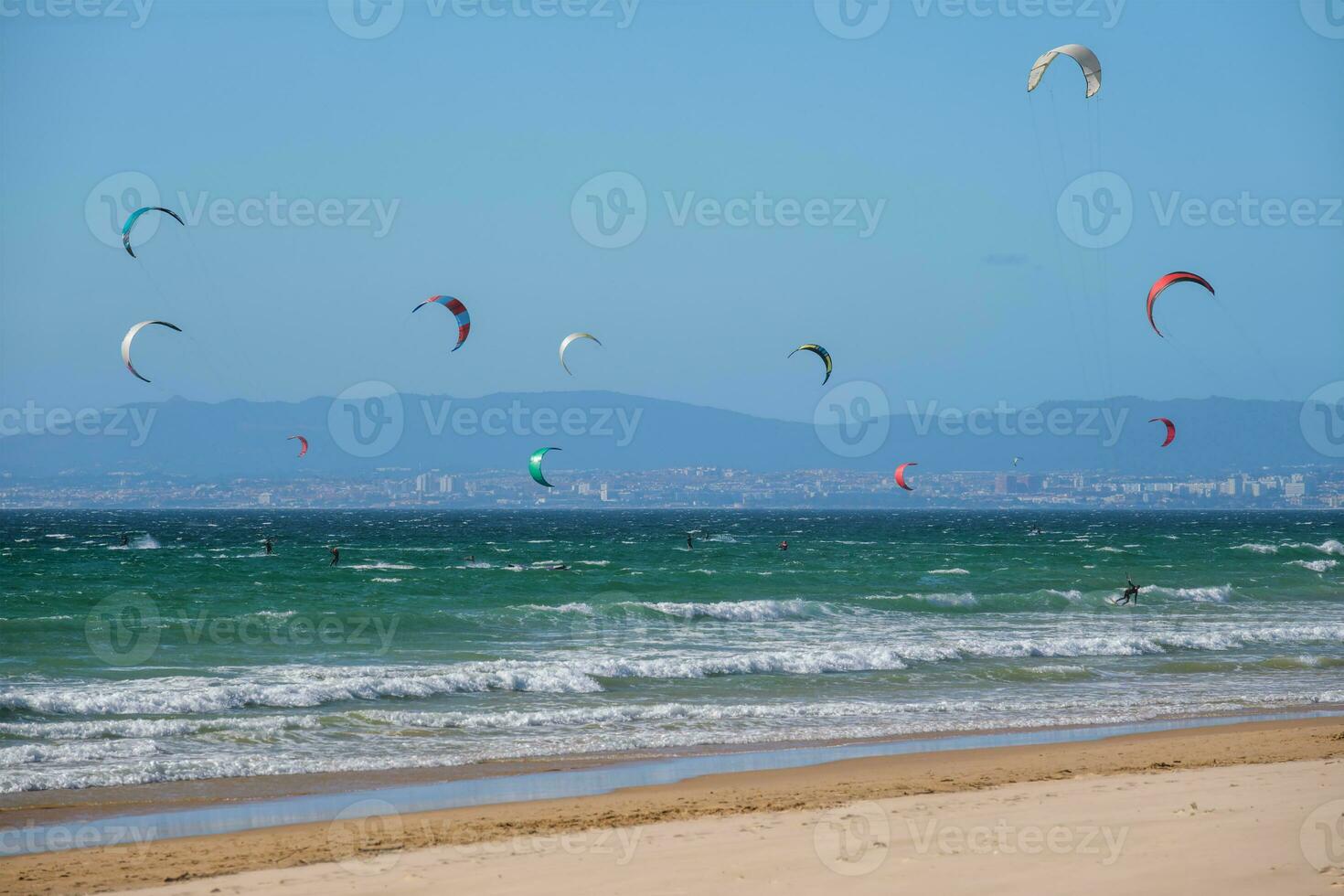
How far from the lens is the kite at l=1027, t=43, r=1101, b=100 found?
1770 cm

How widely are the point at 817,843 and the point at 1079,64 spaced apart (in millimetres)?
13524

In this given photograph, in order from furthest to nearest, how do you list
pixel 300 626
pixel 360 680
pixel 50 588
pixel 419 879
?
pixel 50 588 < pixel 300 626 < pixel 360 680 < pixel 419 879

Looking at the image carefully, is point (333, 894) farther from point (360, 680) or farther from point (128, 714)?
point (360, 680)

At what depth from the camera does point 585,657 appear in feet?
67.6

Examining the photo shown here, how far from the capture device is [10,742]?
13375mm

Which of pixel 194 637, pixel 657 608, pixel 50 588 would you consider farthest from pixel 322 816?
pixel 50 588

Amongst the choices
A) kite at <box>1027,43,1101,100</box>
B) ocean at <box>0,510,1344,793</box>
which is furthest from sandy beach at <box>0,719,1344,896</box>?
kite at <box>1027,43,1101,100</box>

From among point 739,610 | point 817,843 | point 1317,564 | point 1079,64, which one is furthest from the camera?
point 1317,564

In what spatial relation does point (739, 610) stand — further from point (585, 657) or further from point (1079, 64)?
point (1079, 64)

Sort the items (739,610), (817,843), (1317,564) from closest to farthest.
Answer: (817,843), (739,610), (1317,564)

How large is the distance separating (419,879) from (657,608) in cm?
2213

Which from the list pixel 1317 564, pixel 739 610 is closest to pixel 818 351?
pixel 739 610

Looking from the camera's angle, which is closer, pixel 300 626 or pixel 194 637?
pixel 194 637

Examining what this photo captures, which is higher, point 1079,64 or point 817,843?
point 1079,64
